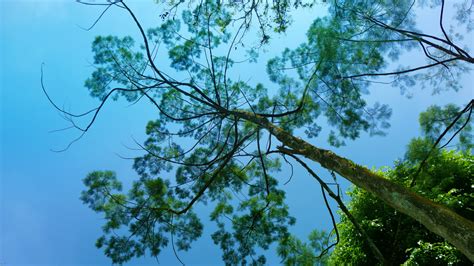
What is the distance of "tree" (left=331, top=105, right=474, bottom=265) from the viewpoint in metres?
4.10

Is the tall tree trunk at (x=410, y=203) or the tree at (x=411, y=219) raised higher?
the tree at (x=411, y=219)

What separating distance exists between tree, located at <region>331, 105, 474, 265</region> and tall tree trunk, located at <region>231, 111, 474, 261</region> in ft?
4.07

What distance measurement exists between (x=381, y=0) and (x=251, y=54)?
1906mm

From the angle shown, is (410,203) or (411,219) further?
(411,219)

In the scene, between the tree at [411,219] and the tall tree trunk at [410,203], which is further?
the tree at [411,219]

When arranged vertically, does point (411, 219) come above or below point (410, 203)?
above

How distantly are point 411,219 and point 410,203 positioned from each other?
306 cm

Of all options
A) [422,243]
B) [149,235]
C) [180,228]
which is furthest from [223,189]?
[422,243]

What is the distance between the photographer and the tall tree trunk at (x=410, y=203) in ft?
6.92

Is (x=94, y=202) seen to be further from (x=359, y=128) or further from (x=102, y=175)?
(x=359, y=128)

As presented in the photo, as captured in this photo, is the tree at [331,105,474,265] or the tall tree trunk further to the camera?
the tree at [331,105,474,265]

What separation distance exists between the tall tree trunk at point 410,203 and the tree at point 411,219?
1239 millimetres

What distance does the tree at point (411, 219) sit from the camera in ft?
13.4

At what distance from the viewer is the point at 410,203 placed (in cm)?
239
